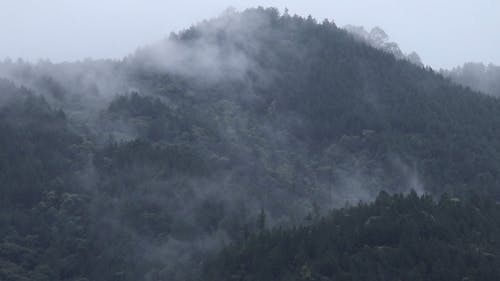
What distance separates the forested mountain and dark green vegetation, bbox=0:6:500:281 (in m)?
16.7

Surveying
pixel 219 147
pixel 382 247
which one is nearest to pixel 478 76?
pixel 219 147

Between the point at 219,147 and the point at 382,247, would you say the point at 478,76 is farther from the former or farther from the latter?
the point at 382,247

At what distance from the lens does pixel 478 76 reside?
176125mm

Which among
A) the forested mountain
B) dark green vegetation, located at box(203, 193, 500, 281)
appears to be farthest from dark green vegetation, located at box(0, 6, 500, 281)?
the forested mountain

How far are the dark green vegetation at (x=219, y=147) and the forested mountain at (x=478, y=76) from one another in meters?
16.7

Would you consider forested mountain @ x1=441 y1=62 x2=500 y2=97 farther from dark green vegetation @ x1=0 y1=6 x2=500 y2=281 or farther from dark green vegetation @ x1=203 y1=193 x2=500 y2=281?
dark green vegetation @ x1=203 y1=193 x2=500 y2=281

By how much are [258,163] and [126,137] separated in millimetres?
18274

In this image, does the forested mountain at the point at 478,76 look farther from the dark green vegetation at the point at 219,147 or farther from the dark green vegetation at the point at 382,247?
the dark green vegetation at the point at 382,247

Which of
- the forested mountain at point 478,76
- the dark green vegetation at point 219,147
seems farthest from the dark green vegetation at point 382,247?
the forested mountain at point 478,76

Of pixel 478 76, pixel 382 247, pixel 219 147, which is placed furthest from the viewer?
pixel 478 76

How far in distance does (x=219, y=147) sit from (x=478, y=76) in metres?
58.1

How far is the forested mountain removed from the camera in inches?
6757

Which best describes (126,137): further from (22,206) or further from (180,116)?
(22,206)

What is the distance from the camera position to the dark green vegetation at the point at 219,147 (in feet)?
357
